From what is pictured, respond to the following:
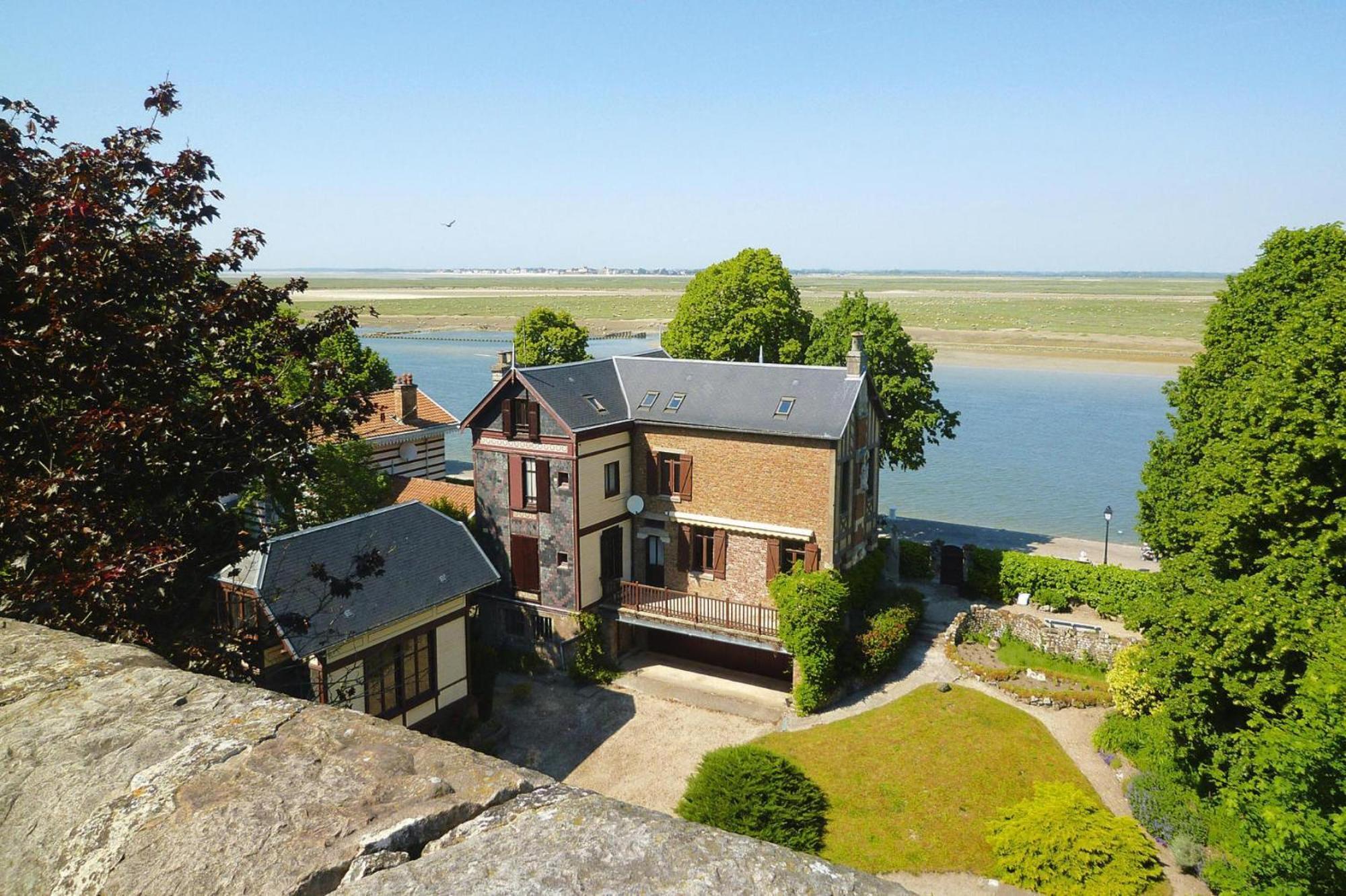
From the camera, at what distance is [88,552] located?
8250 millimetres

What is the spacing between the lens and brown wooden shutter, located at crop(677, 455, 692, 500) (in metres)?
30.7

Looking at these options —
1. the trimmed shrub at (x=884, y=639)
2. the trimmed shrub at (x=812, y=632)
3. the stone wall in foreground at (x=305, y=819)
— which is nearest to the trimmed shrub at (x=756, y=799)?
the trimmed shrub at (x=812, y=632)

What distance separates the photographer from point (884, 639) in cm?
2889

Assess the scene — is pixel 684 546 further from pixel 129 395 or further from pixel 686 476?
pixel 129 395

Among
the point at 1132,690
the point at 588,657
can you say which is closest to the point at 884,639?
the point at 1132,690

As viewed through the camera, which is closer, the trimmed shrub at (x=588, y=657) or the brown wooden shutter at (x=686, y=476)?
the trimmed shrub at (x=588, y=657)

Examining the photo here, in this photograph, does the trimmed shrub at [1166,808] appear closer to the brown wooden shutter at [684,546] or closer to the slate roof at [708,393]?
the slate roof at [708,393]

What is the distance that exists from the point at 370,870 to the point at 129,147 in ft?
34.6

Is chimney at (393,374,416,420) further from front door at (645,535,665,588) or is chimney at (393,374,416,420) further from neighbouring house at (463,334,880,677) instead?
front door at (645,535,665,588)

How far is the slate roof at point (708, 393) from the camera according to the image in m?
29.2

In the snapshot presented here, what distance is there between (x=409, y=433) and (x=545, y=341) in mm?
16248

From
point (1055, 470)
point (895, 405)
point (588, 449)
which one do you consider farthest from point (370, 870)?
point (1055, 470)

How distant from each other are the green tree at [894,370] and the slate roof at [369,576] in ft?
69.5

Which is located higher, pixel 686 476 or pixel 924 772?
pixel 686 476
